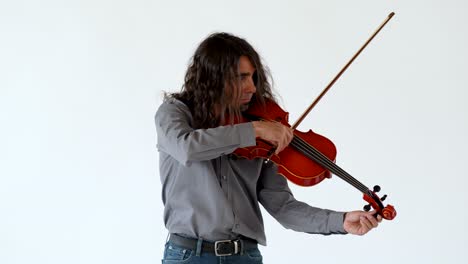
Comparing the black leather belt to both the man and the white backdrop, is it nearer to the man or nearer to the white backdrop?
the man

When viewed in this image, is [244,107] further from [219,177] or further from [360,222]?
[360,222]

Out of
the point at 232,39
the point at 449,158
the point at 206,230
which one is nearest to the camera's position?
the point at 206,230

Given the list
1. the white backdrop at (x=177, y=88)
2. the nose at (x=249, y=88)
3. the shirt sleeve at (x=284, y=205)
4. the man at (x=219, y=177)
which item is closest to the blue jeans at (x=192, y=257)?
the man at (x=219, y=177)

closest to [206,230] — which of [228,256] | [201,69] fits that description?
[228,256]

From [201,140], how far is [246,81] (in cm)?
27

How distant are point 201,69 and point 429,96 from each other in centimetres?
168

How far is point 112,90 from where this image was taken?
3.19 m

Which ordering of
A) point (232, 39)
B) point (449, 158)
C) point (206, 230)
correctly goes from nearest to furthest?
point (206, 230)
point (232, 39)
point (449, 158)

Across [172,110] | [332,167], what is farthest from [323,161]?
[172,110]

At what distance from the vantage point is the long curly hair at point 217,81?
69.2 inches

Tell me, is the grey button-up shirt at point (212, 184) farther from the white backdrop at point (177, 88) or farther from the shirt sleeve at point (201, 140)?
the white backdrop at point (177, 88)

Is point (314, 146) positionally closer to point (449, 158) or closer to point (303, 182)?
point (303, 182)

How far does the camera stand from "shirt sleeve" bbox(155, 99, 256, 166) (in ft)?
5.12

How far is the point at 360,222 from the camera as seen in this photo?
172 cm
